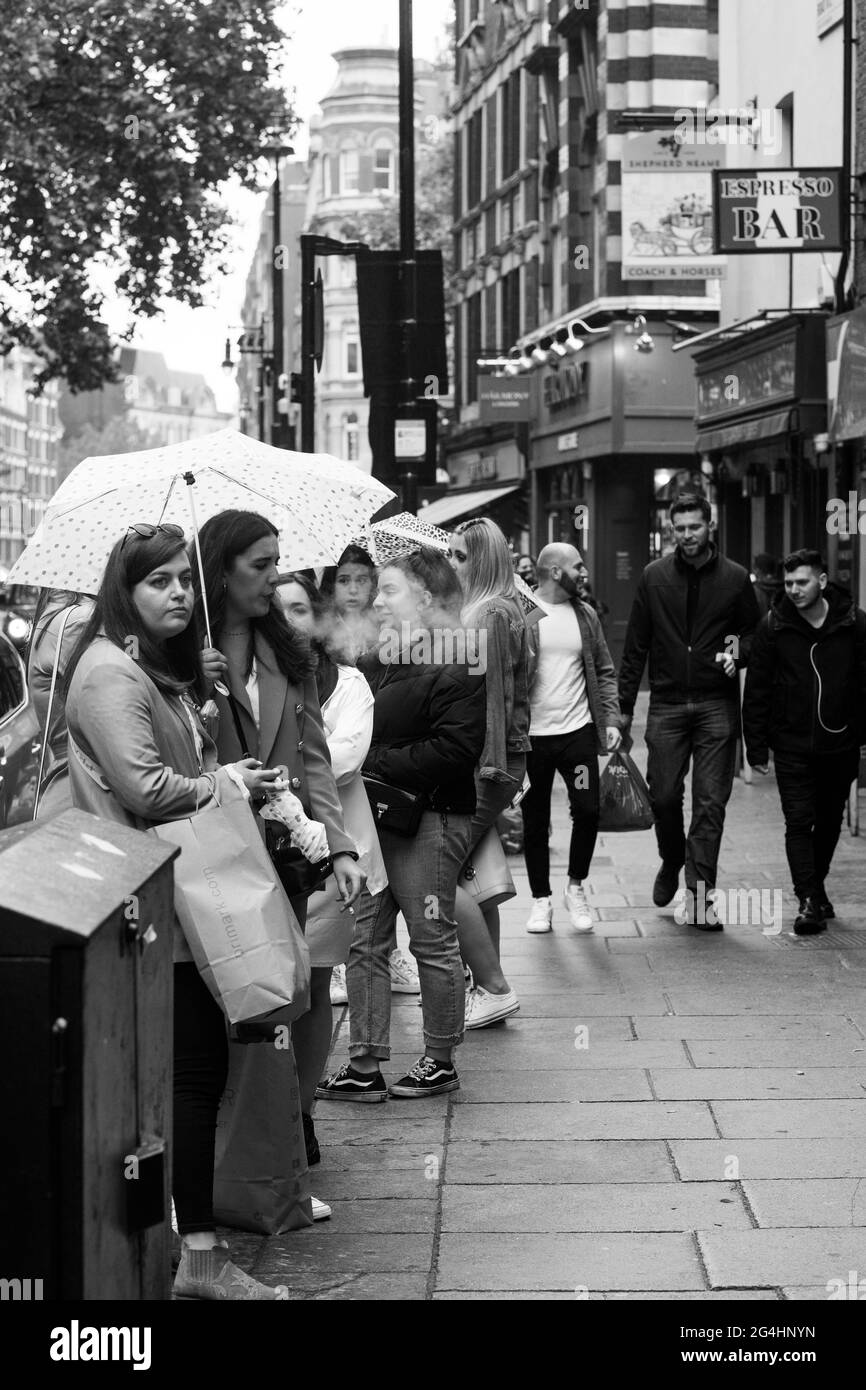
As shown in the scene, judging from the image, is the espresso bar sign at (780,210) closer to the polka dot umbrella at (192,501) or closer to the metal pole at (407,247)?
the metal pole at (407,247)

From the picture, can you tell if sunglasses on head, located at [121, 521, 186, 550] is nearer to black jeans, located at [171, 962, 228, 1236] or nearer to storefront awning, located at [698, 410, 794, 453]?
black jeans, located at [171, 962, 228, 1236]

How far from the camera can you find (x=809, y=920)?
9.15 m

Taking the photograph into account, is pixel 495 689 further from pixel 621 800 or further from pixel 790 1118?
pixel 790 1118

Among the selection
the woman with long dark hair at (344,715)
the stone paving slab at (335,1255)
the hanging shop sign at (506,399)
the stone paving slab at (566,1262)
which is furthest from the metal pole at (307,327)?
the stone paving slab at (566,1262)

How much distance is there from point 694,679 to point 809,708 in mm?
555

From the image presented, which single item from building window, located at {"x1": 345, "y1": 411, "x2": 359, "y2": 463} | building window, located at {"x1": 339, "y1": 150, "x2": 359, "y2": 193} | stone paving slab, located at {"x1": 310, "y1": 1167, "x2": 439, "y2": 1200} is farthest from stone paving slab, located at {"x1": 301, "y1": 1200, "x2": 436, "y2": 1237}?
building window, located at {"x1": 339, "y1": 150, "x2": 359, "y2": 193}

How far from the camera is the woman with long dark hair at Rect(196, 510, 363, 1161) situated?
5086 mm

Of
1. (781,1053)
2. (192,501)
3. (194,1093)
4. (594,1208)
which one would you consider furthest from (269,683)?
(781,1053)

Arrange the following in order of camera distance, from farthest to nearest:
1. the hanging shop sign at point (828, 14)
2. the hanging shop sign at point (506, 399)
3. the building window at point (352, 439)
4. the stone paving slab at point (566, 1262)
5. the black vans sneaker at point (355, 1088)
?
the building window at point (352, 439), the hanging shop sign at point (506, 399), the hanging shop sign at point (828, 14), the black vans sneaker at point (355, 1088), the stone paving slab at point (566, 1262)

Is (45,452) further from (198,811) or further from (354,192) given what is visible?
(198,811)

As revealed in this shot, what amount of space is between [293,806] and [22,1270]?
75.4 inches

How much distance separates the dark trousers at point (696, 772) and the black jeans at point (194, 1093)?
17.2 feet

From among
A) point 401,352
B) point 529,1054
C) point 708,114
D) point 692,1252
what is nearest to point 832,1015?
point 529,1054

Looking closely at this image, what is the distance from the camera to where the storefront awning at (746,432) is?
18453 millimetres
